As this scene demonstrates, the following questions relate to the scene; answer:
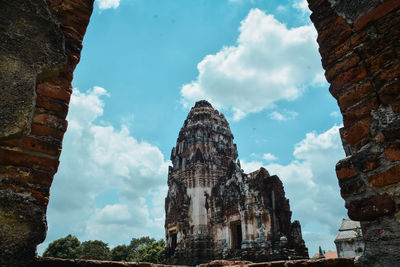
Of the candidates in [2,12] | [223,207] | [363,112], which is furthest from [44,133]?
[223,207]

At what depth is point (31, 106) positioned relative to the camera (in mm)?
2027

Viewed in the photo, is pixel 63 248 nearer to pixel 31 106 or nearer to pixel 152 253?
pixel 152 253

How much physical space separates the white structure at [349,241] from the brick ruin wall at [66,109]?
26.4 m

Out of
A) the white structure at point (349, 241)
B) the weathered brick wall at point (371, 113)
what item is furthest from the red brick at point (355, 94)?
the white structure at point (349, 241)

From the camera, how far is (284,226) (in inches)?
669

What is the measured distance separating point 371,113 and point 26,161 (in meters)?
2.36

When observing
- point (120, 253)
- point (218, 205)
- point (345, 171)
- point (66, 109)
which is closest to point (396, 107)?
point (345, 171)

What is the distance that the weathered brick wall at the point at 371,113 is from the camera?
1913mm

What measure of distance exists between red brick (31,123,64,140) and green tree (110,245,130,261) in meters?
46.0

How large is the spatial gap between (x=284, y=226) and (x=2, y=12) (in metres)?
17.3

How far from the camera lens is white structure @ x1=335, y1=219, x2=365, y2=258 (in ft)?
82.8

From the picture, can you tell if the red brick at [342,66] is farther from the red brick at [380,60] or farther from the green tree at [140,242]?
the green tree at [140,242]

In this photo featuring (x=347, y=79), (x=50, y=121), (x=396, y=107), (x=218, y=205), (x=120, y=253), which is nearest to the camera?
(x=396, y=107)

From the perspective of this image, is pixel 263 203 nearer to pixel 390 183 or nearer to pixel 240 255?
pixel 240 255
